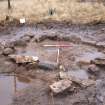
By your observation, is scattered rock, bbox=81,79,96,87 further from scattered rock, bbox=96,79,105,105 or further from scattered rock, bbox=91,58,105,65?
scattered rock, bbox=91,58,105,65

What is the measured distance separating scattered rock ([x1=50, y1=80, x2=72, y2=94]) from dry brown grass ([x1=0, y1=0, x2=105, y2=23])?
17.5 feet

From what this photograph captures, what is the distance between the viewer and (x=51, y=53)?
9945mm

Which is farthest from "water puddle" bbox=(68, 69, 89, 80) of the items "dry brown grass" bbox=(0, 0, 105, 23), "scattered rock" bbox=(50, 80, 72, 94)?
"dry brown grass" bbox=(0, 0, 105, 23)

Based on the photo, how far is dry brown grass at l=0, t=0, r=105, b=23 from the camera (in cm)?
1270

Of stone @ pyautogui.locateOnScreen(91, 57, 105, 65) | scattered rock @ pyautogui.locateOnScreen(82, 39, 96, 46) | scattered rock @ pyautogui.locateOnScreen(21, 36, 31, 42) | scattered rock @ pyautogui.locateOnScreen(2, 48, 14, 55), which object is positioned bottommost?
stone @ pyautogui.locateOnScreen(91, 57, 105, 65)

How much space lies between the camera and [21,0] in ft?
47.8

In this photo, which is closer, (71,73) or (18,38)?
(71,73)

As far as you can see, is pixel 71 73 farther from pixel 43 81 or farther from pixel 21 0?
pixel 21 0

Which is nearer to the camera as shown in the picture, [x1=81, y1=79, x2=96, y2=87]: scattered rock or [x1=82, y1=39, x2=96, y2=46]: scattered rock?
[x1=81, y1=79, x2=96, y2=87]: scattered rock

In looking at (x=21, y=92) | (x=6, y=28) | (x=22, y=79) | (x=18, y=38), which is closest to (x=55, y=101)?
(x=21, y=92)

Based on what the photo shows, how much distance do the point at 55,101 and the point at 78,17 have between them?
6304 millimetres

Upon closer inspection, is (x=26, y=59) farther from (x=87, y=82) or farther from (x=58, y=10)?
(x=58, y=10)

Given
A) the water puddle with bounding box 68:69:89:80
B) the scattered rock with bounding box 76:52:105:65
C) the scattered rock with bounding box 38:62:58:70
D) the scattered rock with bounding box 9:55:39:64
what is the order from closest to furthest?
the water puddle with bounding box 68:69:89:80, the scattered rock with bounding box 38:62:58:70, the scattered rock with bounding box 9:55:39:64, the scattered rock with bounding box 76:52:105:65

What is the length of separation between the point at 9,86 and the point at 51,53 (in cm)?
245
